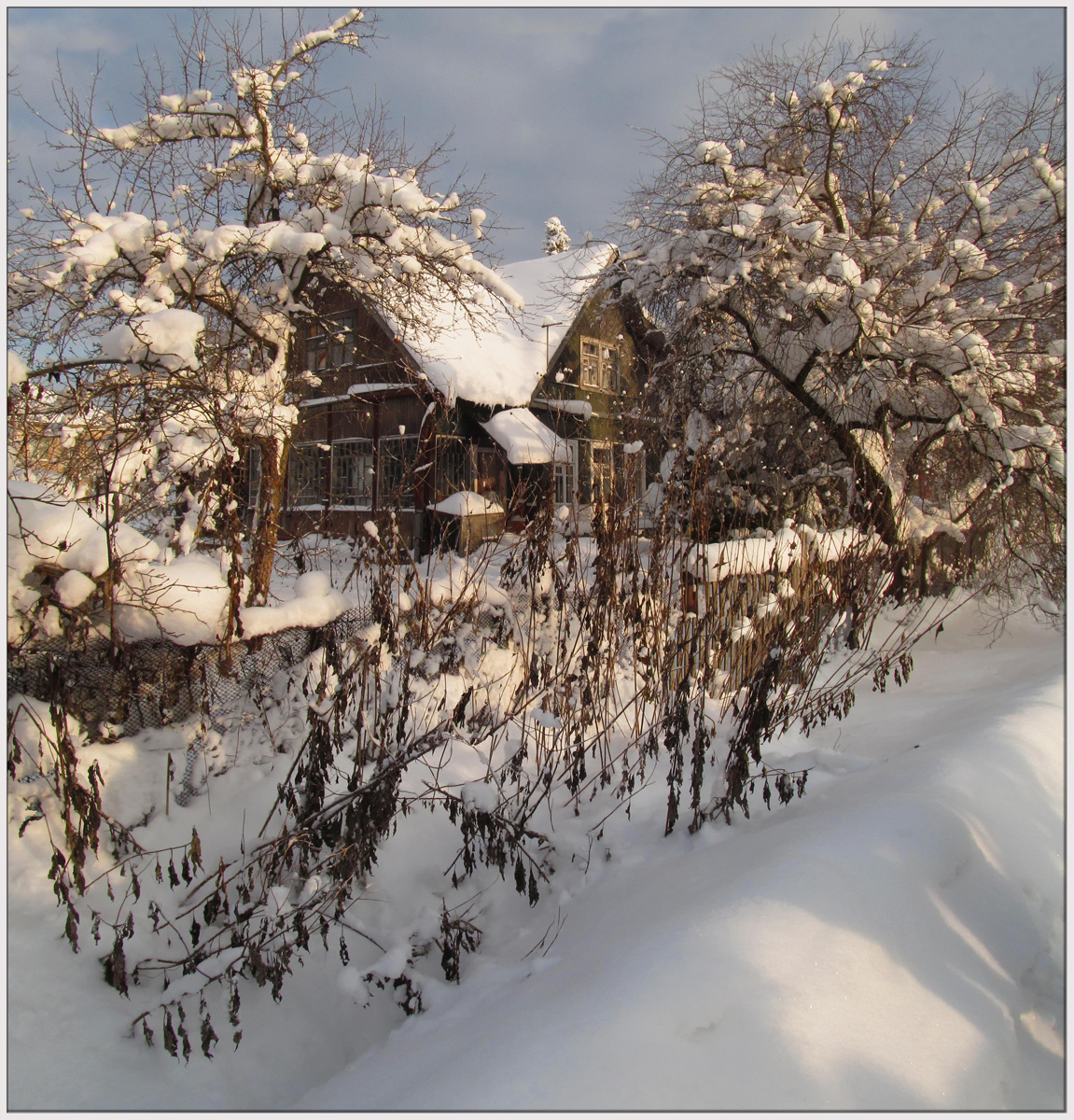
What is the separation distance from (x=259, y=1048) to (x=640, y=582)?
2504 mm

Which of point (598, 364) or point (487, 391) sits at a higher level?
point (598, 364)

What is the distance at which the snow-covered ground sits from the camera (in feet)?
5.03

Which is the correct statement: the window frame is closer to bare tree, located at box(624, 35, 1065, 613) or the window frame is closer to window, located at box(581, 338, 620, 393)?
bare tree, located at box(624, 35, 1065, 613)

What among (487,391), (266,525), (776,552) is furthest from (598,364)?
(266,525)

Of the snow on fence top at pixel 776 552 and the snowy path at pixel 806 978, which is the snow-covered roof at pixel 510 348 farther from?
the snowy path at pixel 806 978

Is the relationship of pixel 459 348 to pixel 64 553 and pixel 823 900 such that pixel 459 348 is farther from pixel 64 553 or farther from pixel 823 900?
pixel 823 900

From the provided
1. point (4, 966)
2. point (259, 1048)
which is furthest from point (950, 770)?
point (4, 966)

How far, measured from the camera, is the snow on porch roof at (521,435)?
11461mm

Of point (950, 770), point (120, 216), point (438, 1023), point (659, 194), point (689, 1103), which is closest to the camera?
point (689, 1103)

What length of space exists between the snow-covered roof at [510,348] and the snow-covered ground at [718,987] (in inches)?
316

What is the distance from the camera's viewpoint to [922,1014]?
5.50 ft

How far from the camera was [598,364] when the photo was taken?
628 inches

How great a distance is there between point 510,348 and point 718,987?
1294 centimetres

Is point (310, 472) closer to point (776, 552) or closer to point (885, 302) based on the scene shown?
point (776, 552)
